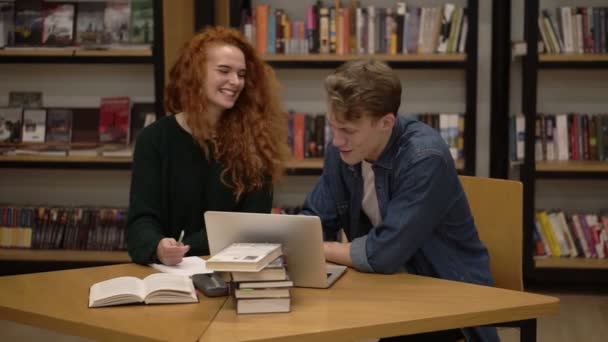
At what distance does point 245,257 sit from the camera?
1.90 m

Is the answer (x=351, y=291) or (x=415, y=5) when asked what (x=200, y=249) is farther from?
(x=415, y=5)

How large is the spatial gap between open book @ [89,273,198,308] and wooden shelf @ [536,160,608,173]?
260cm

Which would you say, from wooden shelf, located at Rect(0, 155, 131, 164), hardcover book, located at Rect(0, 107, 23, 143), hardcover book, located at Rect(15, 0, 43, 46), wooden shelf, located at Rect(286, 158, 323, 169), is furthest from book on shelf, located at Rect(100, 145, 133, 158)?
wooden shelf, located at Rect(286, 158, 323, 169)

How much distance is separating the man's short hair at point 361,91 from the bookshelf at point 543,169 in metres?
2.17

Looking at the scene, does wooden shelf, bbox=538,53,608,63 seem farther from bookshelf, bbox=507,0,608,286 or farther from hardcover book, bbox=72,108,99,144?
hardcover book, bbox=72,108,99,144

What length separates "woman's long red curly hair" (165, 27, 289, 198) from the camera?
273 cm

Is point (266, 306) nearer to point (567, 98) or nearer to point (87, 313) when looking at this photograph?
point (87, 313)

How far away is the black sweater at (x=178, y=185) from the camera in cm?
266

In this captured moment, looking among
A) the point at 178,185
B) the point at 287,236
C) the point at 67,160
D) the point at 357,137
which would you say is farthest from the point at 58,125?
the point at 287,236

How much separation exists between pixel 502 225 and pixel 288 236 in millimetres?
804

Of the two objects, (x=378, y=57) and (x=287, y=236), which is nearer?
(x=287, y=236)

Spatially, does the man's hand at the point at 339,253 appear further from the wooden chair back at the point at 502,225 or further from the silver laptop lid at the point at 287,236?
the wooden chair back at the point at 502,225

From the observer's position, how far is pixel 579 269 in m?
4.20

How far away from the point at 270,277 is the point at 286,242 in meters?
0.14
